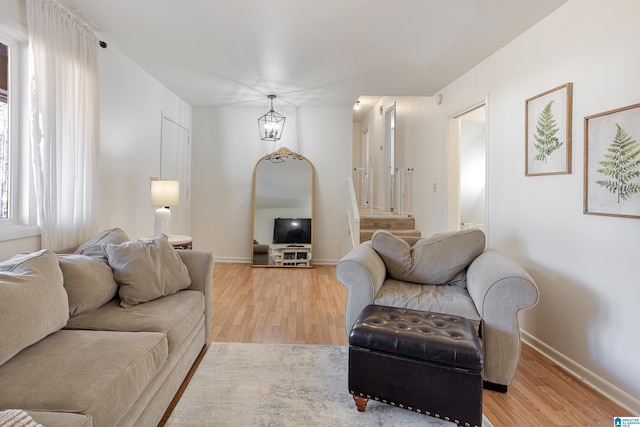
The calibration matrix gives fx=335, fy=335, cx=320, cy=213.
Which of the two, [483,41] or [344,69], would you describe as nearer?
[483,41]

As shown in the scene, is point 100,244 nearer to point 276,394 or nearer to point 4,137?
point 4,137

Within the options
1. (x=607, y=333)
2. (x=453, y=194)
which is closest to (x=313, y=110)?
(x=453, y=194)

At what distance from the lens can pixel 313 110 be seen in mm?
5473

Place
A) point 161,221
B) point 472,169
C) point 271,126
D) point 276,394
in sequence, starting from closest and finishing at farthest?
point 276,394
point 161,221
point 271,126
point 472,169

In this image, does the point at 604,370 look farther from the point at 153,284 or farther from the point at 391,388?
the point at 153,284

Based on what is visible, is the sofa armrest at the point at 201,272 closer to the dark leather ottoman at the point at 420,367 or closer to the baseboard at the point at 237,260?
the dark leather ottoman at the point at 420,367

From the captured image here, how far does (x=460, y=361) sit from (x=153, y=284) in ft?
5.98

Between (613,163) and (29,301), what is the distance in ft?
10.3

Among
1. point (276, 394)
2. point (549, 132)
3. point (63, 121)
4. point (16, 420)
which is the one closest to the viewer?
point (16, 420)

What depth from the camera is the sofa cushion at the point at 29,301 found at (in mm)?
1312

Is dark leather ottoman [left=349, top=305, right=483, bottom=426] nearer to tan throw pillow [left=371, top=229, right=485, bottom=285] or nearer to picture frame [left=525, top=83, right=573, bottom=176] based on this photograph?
tan throw pillow [left=371, top=229, right=485, bottom=285]

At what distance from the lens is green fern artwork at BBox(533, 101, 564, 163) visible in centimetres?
250

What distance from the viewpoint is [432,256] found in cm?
262

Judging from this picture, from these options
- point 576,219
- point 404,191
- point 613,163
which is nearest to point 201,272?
point 576,219
